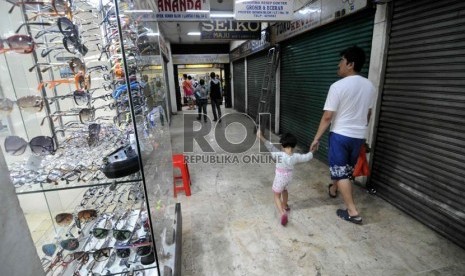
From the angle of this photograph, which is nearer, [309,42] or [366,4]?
[366,4]

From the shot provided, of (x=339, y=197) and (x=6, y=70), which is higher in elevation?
(x=6, y=70)

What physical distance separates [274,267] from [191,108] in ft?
34.0

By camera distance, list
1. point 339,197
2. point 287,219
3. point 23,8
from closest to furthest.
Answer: point 23,8, point 287,219, point 339,197

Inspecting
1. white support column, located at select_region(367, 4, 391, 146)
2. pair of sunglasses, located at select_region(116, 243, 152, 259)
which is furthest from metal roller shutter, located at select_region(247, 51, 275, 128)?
pair of sunglasses, located at select_region(116, 243, 152, 259)

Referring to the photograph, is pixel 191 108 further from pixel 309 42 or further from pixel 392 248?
pixel 392 248

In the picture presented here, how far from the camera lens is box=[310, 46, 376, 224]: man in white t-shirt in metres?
2.06

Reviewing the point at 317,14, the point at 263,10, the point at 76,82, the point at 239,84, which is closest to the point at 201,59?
the point at 239,84

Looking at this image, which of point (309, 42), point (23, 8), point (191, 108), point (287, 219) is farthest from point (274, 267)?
point (191, 108)

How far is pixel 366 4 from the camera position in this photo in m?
2.54

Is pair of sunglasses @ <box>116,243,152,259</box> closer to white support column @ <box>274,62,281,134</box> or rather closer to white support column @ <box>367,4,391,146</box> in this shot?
white support column @ <box>367,4,391,146</box>

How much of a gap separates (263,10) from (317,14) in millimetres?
802

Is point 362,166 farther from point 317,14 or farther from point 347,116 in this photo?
point 317,14

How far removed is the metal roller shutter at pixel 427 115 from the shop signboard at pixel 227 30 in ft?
9.76

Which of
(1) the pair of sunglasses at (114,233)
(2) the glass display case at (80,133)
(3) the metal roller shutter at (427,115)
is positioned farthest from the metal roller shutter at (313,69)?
(1) the pair of sunglasses at (114,233)
